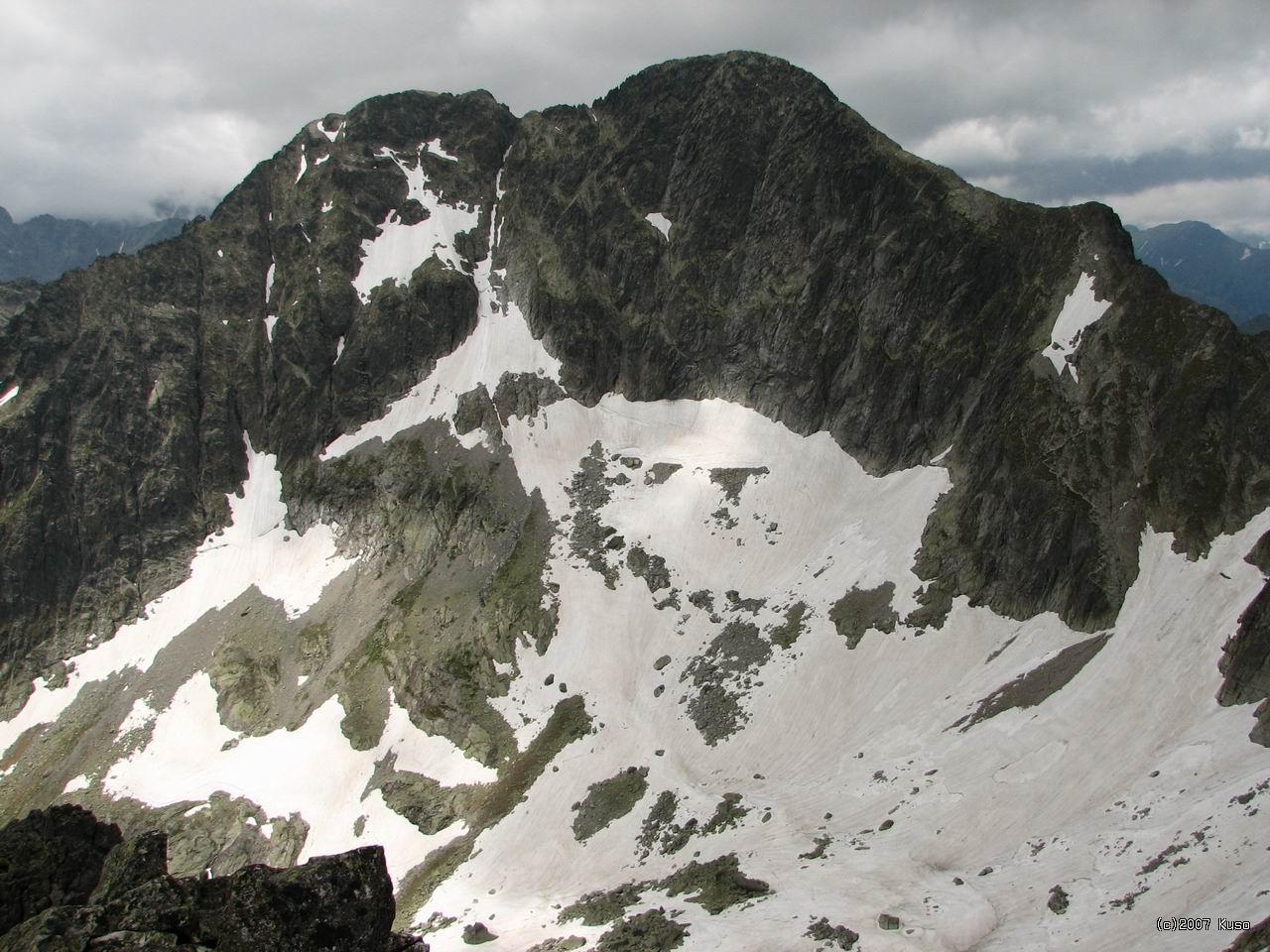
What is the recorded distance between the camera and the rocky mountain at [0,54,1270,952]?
5012 cm

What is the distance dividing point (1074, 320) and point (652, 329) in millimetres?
51184

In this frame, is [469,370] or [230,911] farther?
[469,370]

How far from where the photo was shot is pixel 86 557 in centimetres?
10131

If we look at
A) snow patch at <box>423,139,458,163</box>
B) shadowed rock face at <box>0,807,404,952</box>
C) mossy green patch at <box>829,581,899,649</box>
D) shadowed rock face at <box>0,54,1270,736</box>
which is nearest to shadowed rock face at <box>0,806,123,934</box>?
shadowed rock face at <box>0,807,404,952</box>

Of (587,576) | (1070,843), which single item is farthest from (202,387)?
(1070,843)

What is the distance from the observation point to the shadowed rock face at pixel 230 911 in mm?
18422

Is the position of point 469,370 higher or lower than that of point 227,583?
Answer: higher

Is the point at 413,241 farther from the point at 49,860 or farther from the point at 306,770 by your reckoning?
the point at 49,860

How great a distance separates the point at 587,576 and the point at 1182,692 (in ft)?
170

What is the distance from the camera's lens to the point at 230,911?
18.7 meters

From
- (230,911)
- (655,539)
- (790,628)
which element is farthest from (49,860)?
(655,539)

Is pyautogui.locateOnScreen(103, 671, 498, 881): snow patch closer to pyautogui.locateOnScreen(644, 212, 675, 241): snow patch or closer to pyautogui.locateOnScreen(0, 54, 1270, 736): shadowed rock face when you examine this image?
pyautogui.locateOnScreen(0, 54, 1270, 736): shadowed rock face

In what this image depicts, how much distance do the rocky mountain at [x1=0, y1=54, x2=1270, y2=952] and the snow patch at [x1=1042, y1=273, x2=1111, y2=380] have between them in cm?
37

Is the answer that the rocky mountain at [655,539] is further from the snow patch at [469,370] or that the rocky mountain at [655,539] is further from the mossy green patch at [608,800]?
the snow patch at [469,370]
